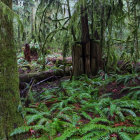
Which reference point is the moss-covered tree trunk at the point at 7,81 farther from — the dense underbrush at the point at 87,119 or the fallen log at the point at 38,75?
the fallen log at the point at 38,75

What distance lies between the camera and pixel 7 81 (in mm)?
2500

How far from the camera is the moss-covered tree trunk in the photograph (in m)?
2.40

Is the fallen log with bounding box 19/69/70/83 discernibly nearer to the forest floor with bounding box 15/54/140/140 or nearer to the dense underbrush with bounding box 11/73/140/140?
the forest floor with bounding box 15/54/140/140

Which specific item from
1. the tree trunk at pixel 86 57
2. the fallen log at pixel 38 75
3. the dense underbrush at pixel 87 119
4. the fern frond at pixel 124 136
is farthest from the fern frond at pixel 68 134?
the fallen log at pixel 38 75

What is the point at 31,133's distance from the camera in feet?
8.89

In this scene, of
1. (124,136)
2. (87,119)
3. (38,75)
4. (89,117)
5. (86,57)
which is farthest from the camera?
(38,75)

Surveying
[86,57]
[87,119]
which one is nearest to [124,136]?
[87,119]

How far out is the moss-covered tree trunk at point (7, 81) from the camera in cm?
240

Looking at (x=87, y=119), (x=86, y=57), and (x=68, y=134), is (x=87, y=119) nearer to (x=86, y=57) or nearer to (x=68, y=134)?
(x=68, y=134)

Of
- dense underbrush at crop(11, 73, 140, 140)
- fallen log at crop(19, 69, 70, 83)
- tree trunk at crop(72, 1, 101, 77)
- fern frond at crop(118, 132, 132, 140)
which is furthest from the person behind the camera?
fallen log at crop(19, 69, 70, 83)

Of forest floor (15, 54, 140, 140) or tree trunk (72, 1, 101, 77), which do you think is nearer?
forest floor (15, 54, 140, 140)

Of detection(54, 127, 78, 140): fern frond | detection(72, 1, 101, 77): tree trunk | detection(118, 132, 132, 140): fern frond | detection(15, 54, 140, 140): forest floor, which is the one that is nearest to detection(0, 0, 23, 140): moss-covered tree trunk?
detection(15, 54, 140, 140): forest floor

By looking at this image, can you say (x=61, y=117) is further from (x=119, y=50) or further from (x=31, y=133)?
(x=119, y=50)

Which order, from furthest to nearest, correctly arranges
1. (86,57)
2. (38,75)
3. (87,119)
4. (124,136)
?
1. (38,75)
2. (86,57)
3. (87,119)
4. (124,136)
